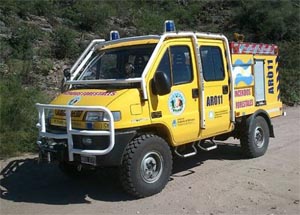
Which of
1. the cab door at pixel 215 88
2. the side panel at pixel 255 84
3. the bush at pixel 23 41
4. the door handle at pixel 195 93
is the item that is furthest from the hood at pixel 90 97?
the bush at pixel 23 41

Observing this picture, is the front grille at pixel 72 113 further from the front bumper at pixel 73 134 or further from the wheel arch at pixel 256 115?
the wheel arch at pixel 256 115

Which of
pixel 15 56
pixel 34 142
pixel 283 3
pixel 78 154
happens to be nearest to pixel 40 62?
pixel 15 56

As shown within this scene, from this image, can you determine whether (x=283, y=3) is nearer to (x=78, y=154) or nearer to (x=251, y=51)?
(x=251, y=51)

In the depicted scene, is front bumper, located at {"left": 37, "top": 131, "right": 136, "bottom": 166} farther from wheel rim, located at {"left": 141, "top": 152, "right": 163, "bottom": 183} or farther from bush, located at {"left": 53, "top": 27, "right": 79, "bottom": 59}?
bush, located at {"left": 53, "top": 27, "right": 79, "bottom": 59}

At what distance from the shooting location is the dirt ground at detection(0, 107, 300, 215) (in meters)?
6.07

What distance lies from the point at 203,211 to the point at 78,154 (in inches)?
69.2

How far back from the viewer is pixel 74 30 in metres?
17.4

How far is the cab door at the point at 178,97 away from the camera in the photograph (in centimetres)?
669

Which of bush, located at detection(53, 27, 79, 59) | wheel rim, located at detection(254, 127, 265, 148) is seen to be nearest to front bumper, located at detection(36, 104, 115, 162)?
wheel rim, located at detection(254, 127, 265, 148)

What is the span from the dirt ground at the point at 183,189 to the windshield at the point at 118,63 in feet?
5.34

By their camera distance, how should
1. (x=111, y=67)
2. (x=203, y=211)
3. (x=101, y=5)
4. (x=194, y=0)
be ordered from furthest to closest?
1. (x=194, y=0)
2. (x=101, y=5)
3. (x=111, y=67)
4. (x=203, y=211)

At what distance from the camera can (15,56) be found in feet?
44.2

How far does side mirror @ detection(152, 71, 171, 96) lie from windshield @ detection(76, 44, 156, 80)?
0.97 ft

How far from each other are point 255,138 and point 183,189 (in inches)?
101
